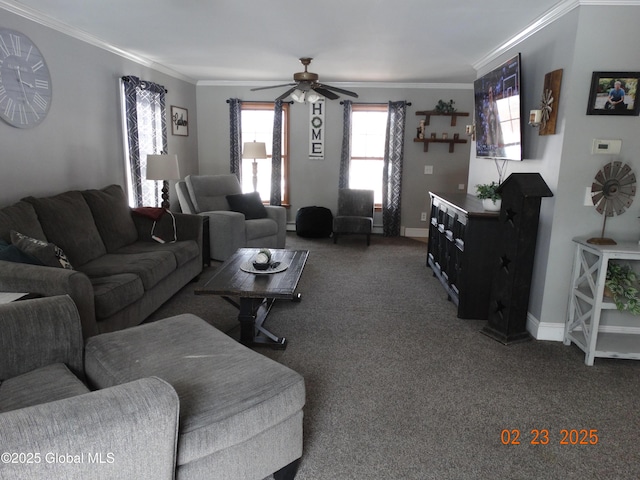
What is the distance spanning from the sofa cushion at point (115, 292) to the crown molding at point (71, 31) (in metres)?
2.09

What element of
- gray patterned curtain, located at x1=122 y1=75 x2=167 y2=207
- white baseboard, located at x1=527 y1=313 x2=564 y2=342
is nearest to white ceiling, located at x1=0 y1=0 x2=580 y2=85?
gray patterned curtain, located at x1=122 y1=75 x2=167 y2=207

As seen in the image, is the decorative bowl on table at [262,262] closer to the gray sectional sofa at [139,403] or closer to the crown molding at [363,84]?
the gray sectional sofa at [139,403]

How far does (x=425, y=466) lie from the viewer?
6.20 ft

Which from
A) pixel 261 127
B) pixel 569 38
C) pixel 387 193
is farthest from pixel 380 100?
pixel 569 38

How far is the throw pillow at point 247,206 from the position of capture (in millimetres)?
5539

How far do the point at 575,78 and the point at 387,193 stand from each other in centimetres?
402

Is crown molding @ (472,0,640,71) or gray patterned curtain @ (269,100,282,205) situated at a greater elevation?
crown molding @ (472,0,640,71)

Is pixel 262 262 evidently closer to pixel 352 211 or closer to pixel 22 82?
pixel 22 82

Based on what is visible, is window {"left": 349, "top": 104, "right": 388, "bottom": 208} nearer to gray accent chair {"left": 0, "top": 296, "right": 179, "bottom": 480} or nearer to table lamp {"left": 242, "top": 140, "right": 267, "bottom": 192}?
table lamp {"left": 242, "top": 140, "right": 267, "bottom": 192}

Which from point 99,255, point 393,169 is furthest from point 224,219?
point 393,169

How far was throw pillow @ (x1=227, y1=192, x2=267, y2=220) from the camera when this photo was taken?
554 cm

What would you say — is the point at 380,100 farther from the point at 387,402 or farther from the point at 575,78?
the point at 387,402

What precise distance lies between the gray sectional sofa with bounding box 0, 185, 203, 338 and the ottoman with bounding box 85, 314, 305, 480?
0.68 m

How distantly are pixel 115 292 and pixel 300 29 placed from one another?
256 centimetres
